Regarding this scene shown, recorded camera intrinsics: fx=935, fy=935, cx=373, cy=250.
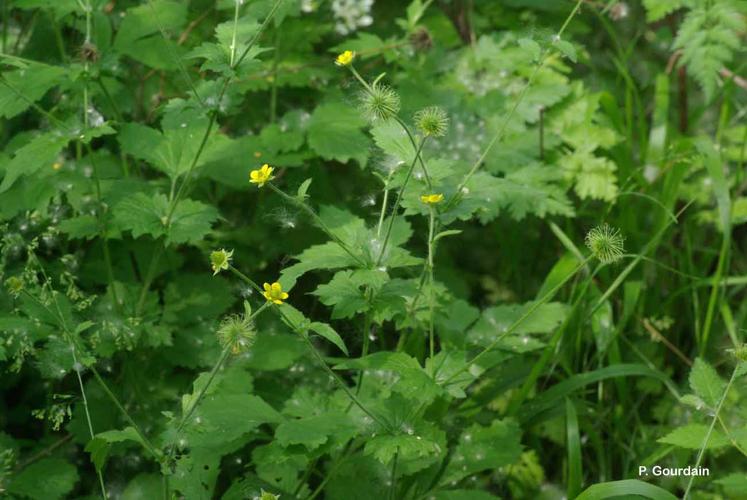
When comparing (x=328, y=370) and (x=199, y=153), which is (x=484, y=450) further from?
(x=199, y=153)

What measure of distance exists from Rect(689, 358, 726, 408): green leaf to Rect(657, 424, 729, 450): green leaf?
0.06 m

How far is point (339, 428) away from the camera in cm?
191

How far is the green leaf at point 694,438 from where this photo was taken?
1.89m

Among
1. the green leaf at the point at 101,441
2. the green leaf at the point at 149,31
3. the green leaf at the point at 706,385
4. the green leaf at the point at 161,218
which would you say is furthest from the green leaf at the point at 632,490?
the green leaf at the point at 149,31

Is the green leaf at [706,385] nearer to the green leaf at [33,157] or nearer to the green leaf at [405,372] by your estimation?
the green leaf at [405,372]

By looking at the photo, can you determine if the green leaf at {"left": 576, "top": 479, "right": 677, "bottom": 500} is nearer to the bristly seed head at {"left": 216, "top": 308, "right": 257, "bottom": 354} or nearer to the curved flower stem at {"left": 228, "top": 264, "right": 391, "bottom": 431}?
the curved flower stem at {"left": 228, "top": 264, "right": 391, "bottom": 431}

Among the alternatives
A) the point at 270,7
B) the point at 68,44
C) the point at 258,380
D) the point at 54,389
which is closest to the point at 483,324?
the point at 258,380

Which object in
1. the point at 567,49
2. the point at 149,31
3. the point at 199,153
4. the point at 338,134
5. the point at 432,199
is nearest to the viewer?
the point at 432,199

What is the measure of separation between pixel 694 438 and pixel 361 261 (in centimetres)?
77

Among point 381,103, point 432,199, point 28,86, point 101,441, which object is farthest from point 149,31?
point 101,441

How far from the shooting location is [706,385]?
1.95m

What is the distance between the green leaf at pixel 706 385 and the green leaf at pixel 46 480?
144 centimetres

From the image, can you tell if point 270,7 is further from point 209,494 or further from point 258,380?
point 209,494

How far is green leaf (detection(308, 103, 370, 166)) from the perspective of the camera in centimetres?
264
